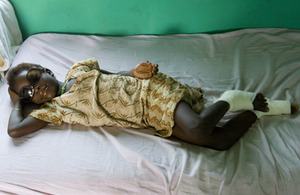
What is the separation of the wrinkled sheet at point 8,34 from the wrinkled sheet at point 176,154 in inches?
10.6

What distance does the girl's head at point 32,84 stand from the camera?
133 centimetres

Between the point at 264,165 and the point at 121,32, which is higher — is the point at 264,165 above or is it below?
below

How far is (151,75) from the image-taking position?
4.41 ft

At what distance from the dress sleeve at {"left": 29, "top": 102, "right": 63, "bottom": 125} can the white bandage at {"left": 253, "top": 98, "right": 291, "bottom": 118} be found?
101 cm

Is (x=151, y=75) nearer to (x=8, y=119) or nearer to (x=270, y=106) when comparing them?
(x=270, y=106)

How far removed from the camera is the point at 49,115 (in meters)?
1.29

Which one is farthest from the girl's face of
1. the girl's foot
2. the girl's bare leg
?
the girl's foot

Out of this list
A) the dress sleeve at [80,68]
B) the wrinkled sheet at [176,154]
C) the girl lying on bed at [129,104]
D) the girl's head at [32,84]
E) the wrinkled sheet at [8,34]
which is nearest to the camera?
the wrinkled sheet at [176,154]

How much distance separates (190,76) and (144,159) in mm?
694

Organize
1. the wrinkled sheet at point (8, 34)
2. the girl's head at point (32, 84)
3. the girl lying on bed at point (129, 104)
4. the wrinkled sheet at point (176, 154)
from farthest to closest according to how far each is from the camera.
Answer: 1. the wrinkled sheet at point (8, 34)
2. the girl's head at point (32, 84)
3. the girl lying on bed at point (129, 104)
4. the wrinkled sheet at point (176, 154)

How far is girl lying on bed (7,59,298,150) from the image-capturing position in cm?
119

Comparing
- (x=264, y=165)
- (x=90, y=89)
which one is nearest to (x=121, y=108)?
(x=90, y=89)

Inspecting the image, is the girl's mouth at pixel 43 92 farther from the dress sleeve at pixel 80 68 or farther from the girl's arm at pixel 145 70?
the girl's arm at pixel 145 70

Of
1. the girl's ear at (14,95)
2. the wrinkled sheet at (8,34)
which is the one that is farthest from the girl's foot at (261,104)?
the wrinkled sheet at (8,34)
